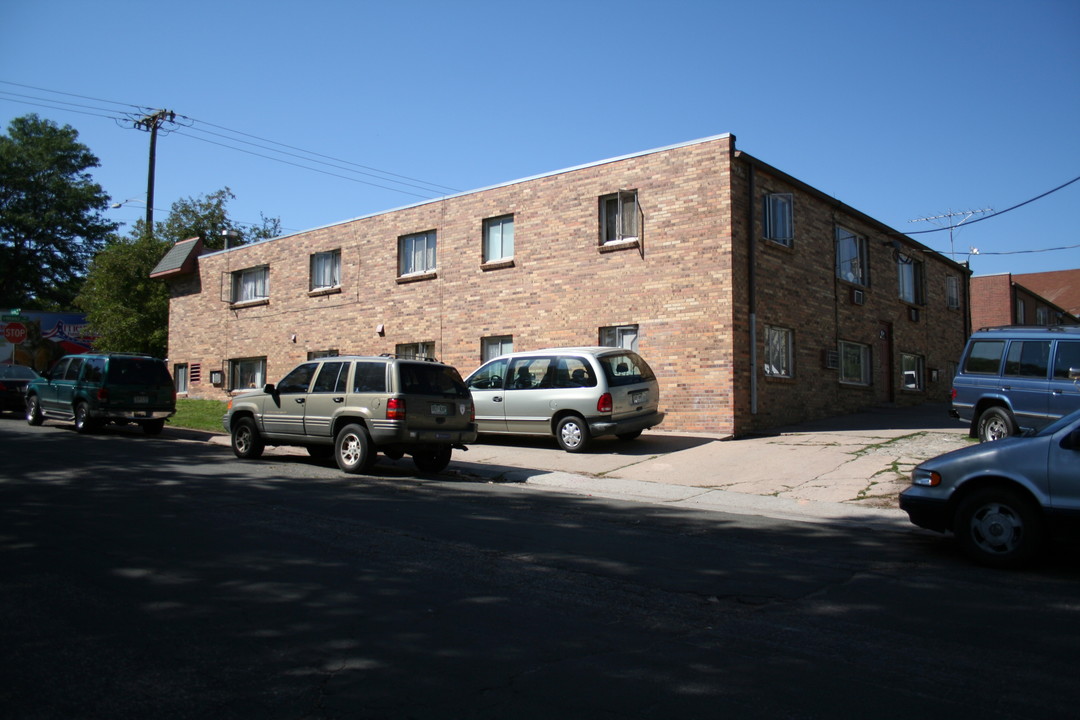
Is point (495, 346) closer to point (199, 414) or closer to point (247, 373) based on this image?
point (199, 414)

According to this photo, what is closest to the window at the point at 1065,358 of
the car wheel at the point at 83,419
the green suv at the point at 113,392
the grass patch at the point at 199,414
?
the green suv at the point at 113,392

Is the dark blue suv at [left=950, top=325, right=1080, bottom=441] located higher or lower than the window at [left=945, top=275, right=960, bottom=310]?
lower

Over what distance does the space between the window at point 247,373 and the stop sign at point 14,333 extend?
1458cm

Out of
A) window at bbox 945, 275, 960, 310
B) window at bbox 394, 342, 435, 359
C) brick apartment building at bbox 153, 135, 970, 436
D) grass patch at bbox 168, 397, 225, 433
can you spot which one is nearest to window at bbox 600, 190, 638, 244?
brick apartment building at bbox 153, 135, 970, 436

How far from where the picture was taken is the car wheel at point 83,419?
690 inches

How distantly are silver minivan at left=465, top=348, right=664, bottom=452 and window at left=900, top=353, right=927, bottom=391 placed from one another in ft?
38.5

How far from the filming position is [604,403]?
1433 centimetres

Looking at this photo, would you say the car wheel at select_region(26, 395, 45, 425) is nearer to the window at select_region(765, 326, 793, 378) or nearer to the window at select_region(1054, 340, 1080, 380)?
the window at select_region(765, 326, 793, 378)

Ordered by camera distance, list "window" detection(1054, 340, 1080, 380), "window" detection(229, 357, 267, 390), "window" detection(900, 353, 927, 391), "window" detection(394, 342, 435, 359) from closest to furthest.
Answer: "window" detection(1054, 340, 1080, 380), "window" detection(394, 342, 435, 359), "window" detection(900, 353, 927, 391), "window" detection(229, 357, 267, 390)

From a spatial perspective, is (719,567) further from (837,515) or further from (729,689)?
(837,515)

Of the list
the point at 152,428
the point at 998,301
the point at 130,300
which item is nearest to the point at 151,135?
the point at 130,300

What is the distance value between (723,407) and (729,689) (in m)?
12.4

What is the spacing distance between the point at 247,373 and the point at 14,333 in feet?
51.2

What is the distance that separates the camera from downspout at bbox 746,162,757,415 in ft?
54.9
